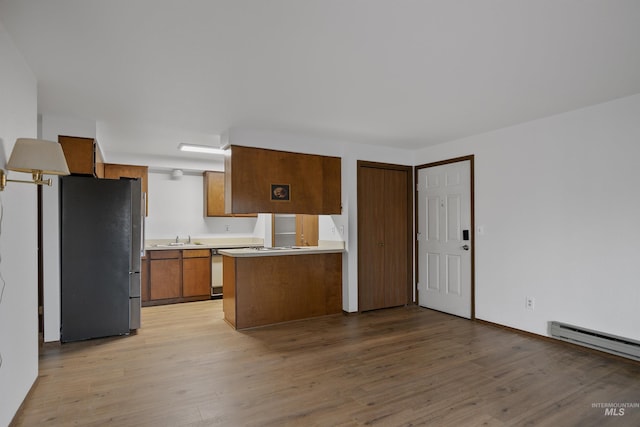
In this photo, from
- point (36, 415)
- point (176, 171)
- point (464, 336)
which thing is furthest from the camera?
point (176, 171)

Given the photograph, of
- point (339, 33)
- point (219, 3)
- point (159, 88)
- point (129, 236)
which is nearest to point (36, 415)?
point (129, 236)

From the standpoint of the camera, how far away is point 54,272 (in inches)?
147

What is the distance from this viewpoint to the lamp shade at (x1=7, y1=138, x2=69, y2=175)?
2127mm

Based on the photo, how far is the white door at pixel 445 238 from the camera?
4750 millimetres

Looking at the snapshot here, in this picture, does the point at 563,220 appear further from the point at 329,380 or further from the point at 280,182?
the point at 280,182

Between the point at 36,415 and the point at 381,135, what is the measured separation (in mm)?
4178

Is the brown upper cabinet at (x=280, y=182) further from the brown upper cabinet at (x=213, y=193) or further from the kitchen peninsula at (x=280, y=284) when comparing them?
the brown upper cabinet at (x=213, y=193)

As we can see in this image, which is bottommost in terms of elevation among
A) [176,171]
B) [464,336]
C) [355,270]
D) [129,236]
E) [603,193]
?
[464,336]

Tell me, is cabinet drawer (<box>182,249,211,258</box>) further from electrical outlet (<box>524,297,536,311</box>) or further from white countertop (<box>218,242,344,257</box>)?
electrical outlet (<box>524,297,536,311</box>)

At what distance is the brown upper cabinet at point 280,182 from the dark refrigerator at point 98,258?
1149 millimetres

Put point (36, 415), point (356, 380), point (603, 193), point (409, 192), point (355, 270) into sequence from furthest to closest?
point (409, 192)
point (355, 270)
point (603, 193)
point (356, 380)
point (36, 415)

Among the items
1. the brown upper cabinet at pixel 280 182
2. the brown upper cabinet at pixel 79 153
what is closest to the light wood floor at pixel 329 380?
the brown upper cabinet at pixel 280 182

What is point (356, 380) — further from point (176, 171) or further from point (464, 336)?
point (176, 171)

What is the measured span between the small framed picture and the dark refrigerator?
5.23ft
